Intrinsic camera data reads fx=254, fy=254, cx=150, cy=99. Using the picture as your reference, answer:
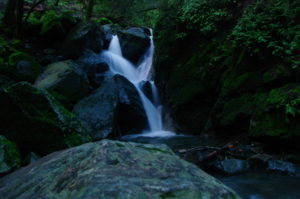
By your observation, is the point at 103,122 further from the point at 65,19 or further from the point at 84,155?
the point at 65,19

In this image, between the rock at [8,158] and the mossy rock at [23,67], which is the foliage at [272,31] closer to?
the rock at [8,158]

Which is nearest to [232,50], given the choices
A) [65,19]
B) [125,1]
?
[125,1]

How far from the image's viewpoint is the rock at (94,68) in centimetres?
1180

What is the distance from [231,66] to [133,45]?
8.46 metres

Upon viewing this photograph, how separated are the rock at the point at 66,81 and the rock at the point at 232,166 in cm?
597

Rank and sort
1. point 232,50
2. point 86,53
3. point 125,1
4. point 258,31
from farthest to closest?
point 86,53 < point 125,1 < point 232,50 < point 258,31

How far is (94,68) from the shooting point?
1235 centimetres

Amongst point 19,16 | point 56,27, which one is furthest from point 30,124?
point 56,27

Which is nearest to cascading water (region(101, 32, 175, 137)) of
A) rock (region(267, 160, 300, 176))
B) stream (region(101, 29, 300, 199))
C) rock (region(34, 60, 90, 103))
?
stream (region(101, 29, 300, 199))

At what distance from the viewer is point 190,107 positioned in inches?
364

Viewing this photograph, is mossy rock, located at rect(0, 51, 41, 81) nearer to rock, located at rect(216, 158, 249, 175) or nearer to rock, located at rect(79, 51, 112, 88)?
rock, located at rect(79, 51, 112, 88)

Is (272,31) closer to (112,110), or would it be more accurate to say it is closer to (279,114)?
(279,114)

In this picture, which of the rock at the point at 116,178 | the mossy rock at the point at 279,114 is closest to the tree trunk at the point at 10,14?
the mossy rock at the point at 279,114

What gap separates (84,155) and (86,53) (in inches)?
486
